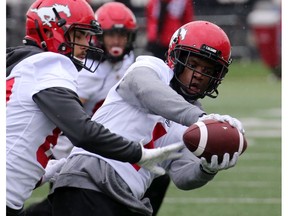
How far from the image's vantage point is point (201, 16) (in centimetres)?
1773

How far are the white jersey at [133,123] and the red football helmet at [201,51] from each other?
104mm

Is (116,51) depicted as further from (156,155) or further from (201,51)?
(156,155)

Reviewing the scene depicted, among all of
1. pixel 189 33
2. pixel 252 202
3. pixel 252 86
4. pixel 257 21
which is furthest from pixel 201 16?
pixel 189 33

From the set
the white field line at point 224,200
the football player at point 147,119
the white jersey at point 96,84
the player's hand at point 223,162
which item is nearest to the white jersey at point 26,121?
the football player at point 147,119

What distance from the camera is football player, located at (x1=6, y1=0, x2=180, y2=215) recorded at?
11.7 feet

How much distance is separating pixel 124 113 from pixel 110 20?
2875 mm

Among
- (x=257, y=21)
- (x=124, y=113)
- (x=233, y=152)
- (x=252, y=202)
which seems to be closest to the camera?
(x=233, y=152)

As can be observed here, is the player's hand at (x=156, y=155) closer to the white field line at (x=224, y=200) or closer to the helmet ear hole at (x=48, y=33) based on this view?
the helmet ear hole at (x=48, y=33)

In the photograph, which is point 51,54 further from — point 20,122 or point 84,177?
point 84,177

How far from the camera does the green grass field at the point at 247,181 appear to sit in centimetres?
675

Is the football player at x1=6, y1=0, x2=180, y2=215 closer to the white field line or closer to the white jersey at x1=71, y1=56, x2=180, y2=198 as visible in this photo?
the white jersey at x1=71, y1=56, x2=180, y2=198

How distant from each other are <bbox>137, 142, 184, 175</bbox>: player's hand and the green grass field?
2815 mm

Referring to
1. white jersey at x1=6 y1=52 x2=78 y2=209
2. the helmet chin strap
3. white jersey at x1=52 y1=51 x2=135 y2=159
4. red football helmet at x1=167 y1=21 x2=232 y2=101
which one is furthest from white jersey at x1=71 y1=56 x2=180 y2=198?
the helmet chin strap

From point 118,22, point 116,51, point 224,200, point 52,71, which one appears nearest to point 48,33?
point 52,71
